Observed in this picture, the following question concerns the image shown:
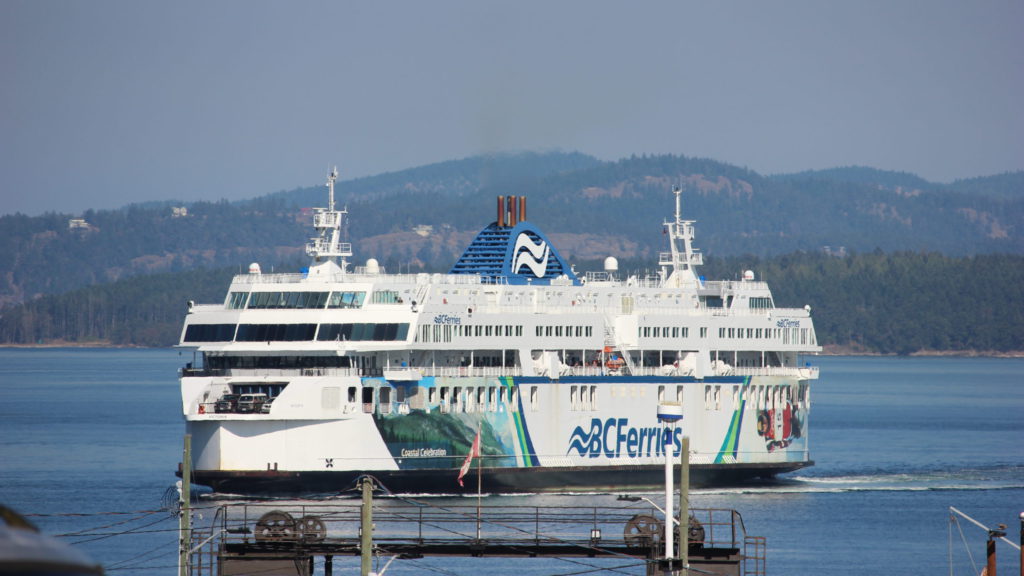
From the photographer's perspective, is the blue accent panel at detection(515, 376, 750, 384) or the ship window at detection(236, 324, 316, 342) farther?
the blue accent panel at detection(515, 376, 750, 384)

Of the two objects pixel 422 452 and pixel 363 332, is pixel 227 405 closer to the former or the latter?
pixel 363 332

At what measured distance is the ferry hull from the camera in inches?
1854

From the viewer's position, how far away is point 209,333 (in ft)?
165

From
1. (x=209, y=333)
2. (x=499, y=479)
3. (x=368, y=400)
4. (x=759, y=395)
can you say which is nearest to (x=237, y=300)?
(x=209, y=333)

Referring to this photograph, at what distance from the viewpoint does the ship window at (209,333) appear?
50.1m

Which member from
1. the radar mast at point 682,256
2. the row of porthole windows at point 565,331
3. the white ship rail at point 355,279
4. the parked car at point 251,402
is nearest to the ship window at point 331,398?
the parked car at point 251,402

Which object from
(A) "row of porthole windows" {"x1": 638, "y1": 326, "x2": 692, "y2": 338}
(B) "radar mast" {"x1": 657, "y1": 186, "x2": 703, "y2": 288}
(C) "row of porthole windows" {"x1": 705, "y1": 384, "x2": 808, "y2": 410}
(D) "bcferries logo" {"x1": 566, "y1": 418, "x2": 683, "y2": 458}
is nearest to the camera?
(D) "bcferries logo" {"x1": 566, "y1": 418, "x2": 683, "y2": 458}

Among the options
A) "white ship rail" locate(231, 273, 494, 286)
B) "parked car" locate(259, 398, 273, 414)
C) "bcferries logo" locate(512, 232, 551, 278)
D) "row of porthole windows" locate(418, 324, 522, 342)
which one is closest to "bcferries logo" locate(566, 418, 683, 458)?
"row of porthole windows" locate(418, 324, 522, 342)

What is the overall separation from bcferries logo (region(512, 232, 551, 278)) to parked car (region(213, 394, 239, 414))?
532 inches

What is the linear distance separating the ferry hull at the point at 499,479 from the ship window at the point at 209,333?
16.0 feet

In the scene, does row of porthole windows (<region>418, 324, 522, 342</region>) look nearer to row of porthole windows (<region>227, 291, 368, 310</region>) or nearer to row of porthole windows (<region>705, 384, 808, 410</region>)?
row of porthole windows (<region>227, 291, 368, 310</region>)

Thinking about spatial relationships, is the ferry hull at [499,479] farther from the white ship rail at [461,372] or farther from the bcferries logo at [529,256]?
the bcferries logo at [529,256]

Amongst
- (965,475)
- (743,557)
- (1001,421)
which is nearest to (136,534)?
(743,557)

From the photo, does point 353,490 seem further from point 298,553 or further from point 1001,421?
point 1001,421
